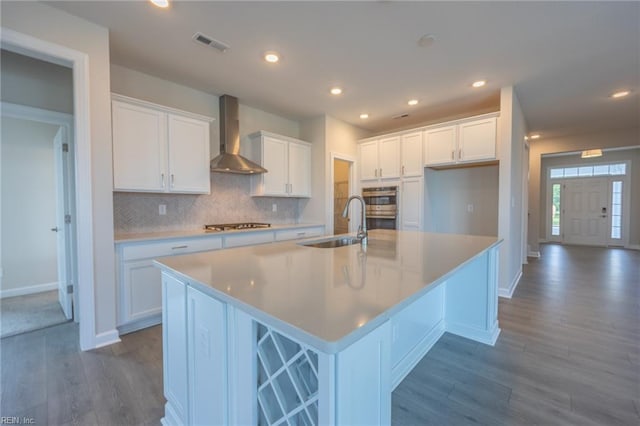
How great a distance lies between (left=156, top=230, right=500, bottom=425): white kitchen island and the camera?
28.5 inches

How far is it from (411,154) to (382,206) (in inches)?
38.2

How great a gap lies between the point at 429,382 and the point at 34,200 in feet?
16.4

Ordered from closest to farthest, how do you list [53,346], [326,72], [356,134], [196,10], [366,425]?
[366,425]
[196,10]
[53,346]
[326,72]
[356,134]

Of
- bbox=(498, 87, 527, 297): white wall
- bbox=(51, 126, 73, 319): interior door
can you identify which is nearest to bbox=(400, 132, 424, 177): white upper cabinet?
bbox=(498, 87, 527, 297): white wall

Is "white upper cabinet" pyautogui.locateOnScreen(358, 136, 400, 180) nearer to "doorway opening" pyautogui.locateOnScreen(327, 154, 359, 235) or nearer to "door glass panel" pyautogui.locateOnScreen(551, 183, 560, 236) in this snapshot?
"doorway opening" pyautogui.locateOnScreen(327, 154, 359, 235)

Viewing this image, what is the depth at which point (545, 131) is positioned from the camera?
5.53 m

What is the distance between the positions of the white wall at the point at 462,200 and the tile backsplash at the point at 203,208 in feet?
8.02

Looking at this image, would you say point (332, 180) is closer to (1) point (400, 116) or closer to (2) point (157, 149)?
(1) point (400, 116)

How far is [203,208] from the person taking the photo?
140 inches

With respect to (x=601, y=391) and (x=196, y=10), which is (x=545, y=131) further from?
(x=196, y=10)

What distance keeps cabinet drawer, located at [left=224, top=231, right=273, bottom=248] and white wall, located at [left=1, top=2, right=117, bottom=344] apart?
3.62 feet

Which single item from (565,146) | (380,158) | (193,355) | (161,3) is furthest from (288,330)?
(565,146)

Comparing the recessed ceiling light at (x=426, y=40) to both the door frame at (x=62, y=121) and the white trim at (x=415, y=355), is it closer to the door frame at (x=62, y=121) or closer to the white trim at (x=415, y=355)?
the white trim at (x=415, y=355)

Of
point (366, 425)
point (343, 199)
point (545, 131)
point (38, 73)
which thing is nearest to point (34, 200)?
point (38, 73)
